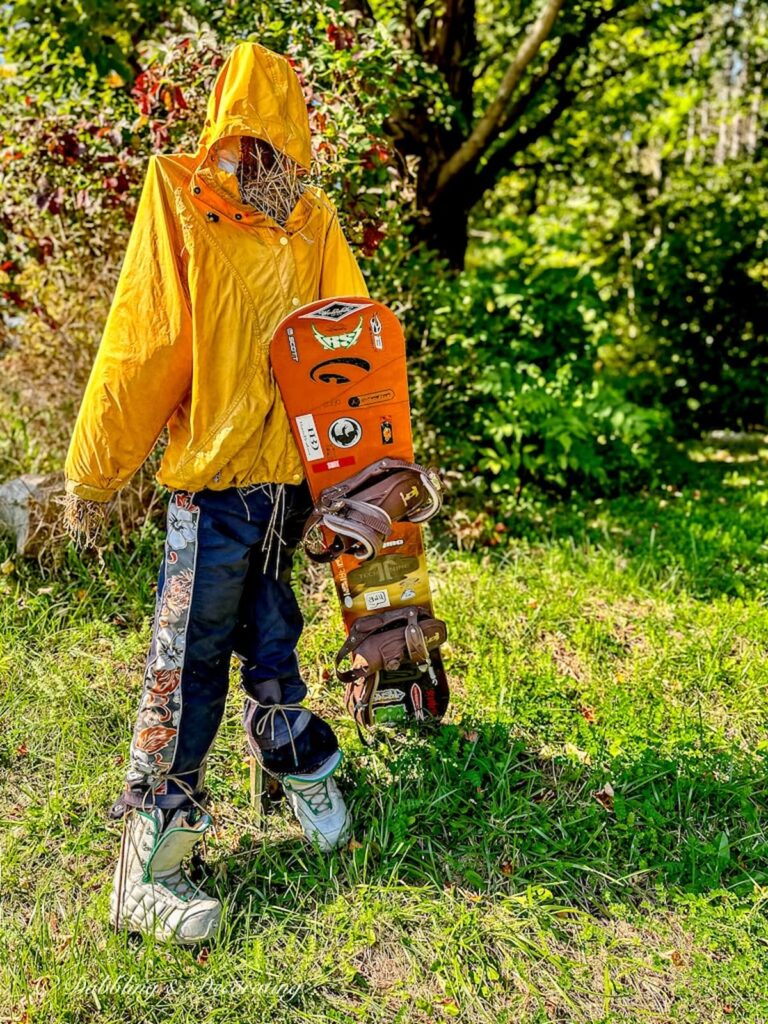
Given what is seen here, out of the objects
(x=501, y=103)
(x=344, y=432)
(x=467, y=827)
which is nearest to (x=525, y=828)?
(x=467, y=827)

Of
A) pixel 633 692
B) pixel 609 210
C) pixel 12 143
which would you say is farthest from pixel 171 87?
pixel 609 210

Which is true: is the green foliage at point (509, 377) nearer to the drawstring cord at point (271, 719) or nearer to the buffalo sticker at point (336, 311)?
the buffalo sticker at point (336, 311)

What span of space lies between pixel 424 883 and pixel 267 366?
145cm

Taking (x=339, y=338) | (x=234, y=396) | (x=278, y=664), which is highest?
(x=339, y=338)

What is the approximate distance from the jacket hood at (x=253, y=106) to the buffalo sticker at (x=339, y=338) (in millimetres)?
430

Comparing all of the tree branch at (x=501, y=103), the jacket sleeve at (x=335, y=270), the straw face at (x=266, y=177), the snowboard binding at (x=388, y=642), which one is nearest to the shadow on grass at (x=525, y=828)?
the snowboard binding at (x=388, y=642)

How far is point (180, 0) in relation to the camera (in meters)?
4.14

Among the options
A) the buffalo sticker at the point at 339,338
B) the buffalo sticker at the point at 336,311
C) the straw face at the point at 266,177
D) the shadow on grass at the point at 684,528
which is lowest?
the shadow on grass at the point at 684,528

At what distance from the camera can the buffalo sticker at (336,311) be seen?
2.08 m

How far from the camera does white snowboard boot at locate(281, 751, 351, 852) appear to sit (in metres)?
2.41

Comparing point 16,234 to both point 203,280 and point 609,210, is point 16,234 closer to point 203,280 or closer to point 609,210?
point 203,280

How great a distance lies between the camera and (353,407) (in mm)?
2234

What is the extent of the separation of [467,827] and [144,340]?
1.62 metres

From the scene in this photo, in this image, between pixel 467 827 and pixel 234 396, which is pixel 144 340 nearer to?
pixel 234 396
